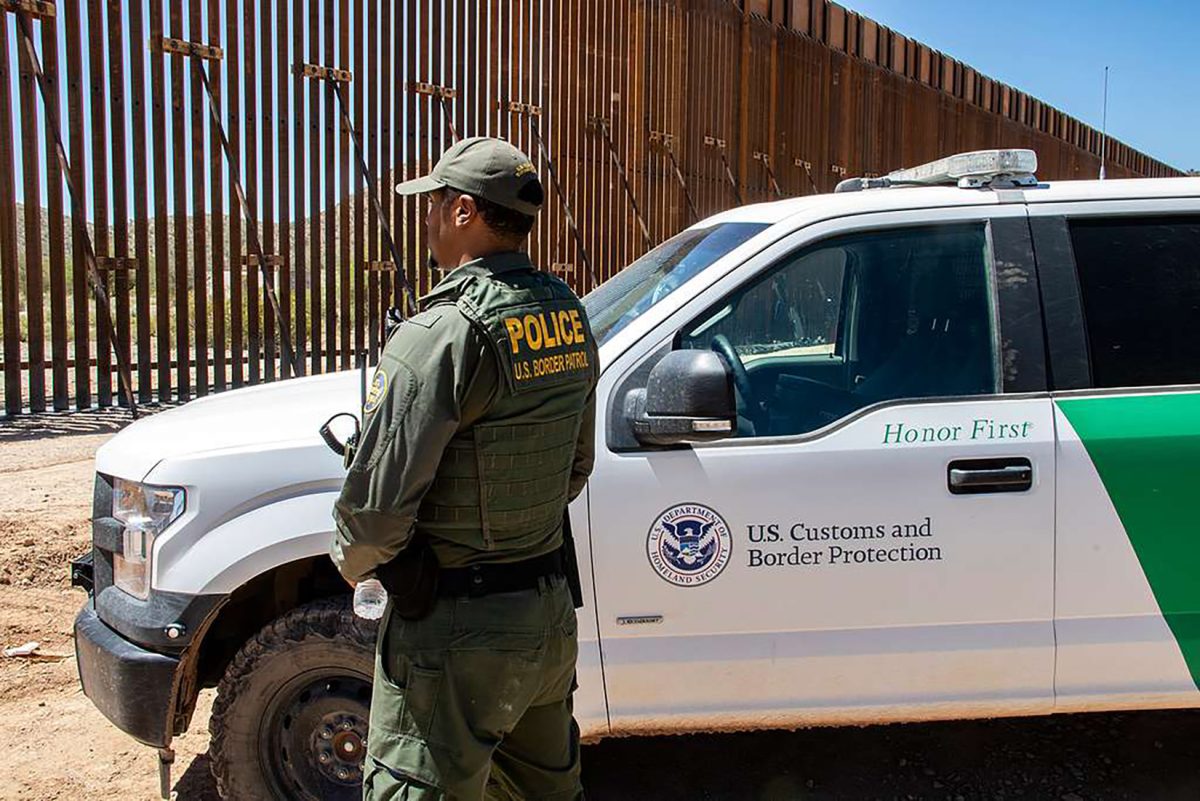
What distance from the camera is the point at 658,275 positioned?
11.3 ft

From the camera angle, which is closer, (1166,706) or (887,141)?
(1166,706)

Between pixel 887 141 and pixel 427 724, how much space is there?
2004 cm

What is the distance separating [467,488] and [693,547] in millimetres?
998

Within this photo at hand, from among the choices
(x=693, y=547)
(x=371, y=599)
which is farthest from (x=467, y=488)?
(x=693, y=547)

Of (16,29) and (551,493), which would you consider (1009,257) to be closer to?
(551,493)

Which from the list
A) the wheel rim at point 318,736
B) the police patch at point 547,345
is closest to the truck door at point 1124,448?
the police patch at point 547,345

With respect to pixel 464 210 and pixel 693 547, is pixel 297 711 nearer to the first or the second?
pixel 693 547

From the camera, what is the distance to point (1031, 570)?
3010 mm

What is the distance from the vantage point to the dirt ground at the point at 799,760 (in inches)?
138

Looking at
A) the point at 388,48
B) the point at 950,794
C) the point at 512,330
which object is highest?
the point at 388,48

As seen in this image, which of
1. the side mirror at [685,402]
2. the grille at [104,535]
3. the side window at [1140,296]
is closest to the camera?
the side mirror at [685,402]

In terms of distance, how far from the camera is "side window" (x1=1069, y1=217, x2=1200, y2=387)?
124 inches

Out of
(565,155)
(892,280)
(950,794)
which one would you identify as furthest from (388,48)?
(950,794)

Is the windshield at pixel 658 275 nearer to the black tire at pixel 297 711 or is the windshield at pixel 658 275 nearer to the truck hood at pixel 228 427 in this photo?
the truck hood at pixel 228 427
